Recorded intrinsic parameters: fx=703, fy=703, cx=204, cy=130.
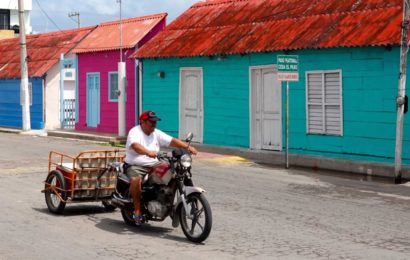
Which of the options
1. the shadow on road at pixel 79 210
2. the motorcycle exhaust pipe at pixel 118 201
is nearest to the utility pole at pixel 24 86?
the shadow on road at pixel 79 210

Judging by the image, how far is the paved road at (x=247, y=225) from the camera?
25.5 feet

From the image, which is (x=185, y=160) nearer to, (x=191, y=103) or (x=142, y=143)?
(x=142, y=143)

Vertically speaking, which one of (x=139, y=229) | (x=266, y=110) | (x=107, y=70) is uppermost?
(x=107, y=70)

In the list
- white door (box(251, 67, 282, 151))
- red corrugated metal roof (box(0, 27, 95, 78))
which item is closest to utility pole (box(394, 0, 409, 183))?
white door (box(251, 67, 282, 151))

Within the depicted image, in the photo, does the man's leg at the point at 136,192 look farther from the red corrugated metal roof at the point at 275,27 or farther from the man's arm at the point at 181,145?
the red corrugated metal roof at the point at 275,27

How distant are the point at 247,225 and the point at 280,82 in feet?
31.0

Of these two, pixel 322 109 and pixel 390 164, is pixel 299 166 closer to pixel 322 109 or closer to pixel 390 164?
pixel 322 109

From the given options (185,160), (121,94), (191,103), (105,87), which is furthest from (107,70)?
(185,160)

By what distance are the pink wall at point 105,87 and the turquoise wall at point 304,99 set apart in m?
2.50

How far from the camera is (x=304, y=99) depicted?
17.5 meters

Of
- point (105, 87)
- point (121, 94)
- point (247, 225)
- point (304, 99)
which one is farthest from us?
point (105, 87)

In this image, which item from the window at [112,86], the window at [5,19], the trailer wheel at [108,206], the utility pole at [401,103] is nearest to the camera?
the trailer wheel at [108,206]

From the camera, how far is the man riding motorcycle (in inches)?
347

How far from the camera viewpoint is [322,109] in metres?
17.0
